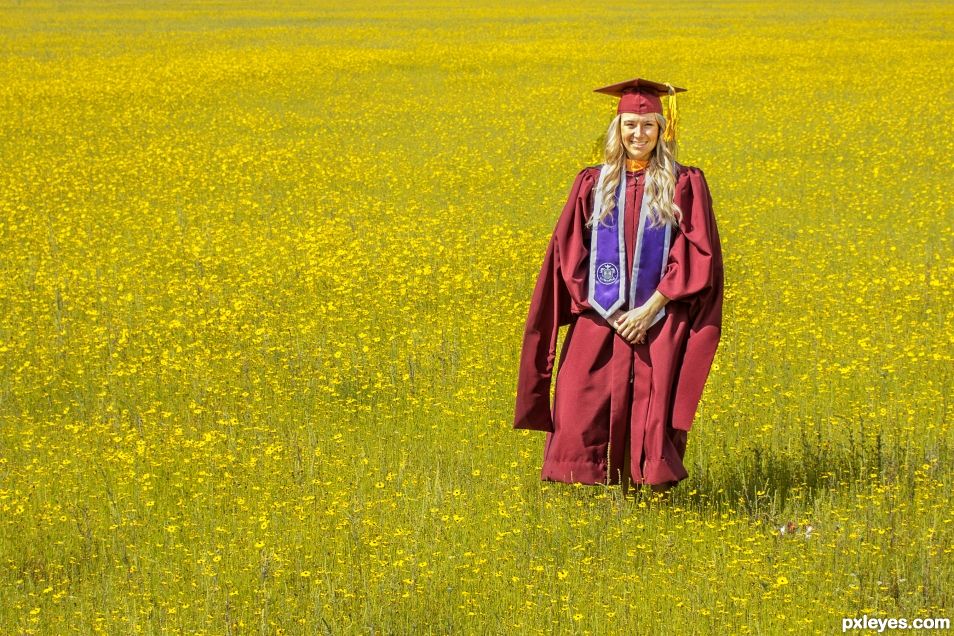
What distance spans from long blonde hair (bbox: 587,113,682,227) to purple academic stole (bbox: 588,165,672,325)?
30 millimetres

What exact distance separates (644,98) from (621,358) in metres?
1.27

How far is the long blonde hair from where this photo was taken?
630 cm

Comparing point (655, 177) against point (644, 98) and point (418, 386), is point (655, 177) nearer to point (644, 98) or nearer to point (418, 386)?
point (644, 98)

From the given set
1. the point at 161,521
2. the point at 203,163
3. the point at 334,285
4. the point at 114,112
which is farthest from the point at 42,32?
the point at 161,521

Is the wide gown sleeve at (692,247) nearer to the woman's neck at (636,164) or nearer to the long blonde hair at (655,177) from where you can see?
the long blonde hair at (655,177)

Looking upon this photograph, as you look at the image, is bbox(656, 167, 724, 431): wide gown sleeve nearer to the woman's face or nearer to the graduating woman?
the graduating woman

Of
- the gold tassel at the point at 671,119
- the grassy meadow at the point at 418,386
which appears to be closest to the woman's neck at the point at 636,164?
the gold tassel at the point at 671,119

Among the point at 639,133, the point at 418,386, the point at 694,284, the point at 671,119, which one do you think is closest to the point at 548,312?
the point at 694,284

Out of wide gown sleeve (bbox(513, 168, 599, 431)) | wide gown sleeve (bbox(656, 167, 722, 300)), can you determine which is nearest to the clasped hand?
wide gown sleeve (bbox(656, 167, 722, 300))

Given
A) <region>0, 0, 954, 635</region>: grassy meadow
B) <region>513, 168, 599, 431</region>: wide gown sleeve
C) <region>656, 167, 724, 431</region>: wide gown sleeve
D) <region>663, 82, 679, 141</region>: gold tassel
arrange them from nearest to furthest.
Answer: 1. <region>0, 0, 954, 635</region>: grassy meadow
2. <region>656, 167, 724, 431</region>: wide gown sleeve
3. <region>663, 82, 679, 141</region>: gold tassel
4. <region>513, 168, 599, 431</region>: wide gown sleeve

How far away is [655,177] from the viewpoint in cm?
633

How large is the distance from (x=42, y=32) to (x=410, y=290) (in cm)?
3422

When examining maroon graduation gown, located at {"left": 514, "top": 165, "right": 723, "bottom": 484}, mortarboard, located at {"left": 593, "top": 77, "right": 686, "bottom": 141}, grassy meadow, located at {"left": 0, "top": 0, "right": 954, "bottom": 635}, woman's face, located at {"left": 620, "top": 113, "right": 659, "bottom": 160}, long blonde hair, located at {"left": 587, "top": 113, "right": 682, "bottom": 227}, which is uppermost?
mortarboard, located at {"left": 593, "top": 77, "right": 686, "bottom": 141}

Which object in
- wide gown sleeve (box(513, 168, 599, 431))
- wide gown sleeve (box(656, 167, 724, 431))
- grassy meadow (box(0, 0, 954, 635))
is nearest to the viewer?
grassy meadow (box(0, 0, 954, 635))
